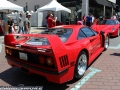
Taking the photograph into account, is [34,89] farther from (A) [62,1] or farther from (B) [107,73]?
(A) [62,1]

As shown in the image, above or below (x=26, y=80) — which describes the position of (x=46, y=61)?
above

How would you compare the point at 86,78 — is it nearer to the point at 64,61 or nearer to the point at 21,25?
the point at 64,61

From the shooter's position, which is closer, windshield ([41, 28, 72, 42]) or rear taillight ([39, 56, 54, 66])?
rear taillight ([39, 56, 54, 66])

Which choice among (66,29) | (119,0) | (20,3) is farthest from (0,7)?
(119,0)

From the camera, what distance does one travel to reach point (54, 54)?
9.50ft

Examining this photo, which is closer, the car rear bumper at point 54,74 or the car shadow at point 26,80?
the car rear bumper at point 54,74

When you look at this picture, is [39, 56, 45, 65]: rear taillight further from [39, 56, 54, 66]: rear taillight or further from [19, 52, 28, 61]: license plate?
[19, 52, 28, 61]: license plate

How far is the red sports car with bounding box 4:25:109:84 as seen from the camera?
298 cm

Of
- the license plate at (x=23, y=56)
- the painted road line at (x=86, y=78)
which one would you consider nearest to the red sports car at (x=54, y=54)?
the license plate at (x=23, y=56)

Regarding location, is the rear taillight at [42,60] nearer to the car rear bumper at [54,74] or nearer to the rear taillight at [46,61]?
the rear taillight at [46,61]

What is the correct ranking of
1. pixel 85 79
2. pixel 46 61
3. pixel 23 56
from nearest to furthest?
pixel 46 61
pixel 23 56
pixel 85 79

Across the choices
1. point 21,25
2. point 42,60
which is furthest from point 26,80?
point 21,25

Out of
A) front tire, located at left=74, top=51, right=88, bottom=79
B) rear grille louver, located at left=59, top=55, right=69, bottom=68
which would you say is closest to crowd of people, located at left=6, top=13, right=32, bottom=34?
front tire, located at left=74, top=51, right=88, bottom=79

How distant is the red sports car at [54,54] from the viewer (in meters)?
2.98
